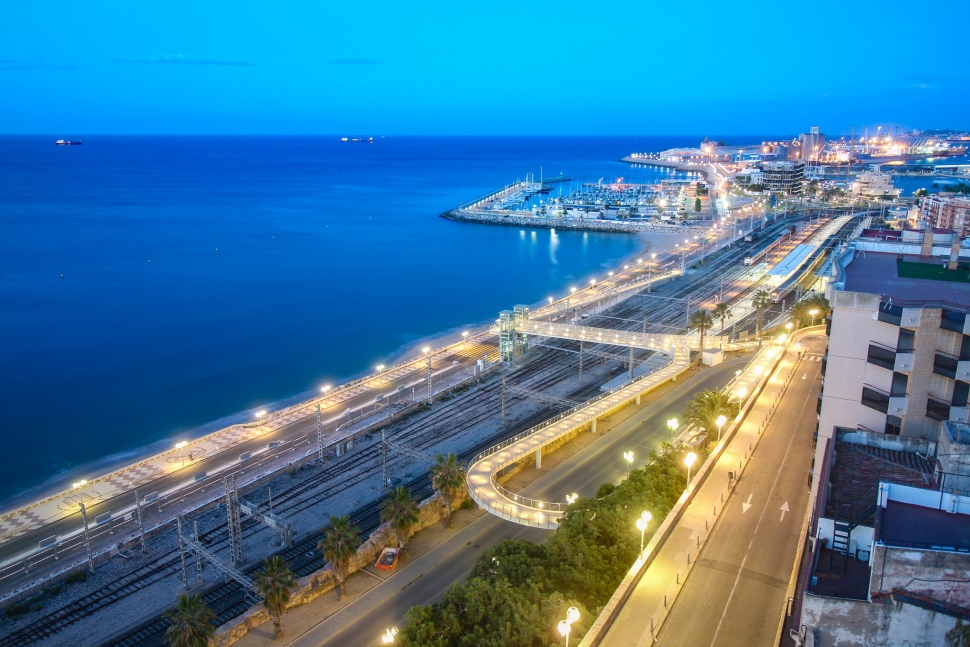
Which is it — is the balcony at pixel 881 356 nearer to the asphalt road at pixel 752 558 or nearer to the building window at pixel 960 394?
the building window at pixel 960 394

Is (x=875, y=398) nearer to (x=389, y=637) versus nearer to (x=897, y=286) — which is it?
(x=897, y=286)

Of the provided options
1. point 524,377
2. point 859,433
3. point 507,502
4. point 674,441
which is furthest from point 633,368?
point 859,433

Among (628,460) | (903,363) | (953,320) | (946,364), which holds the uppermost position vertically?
(953,320)

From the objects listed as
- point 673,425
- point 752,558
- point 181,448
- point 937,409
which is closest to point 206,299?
point 181,448

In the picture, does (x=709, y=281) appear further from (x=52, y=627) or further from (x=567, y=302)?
(x=52, y=627)

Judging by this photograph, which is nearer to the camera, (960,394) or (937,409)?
(960,394)
